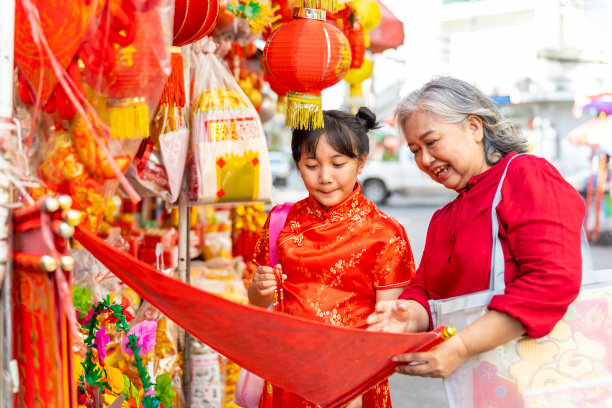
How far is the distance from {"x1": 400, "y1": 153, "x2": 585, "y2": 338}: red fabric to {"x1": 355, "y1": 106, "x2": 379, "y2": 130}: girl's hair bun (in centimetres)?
63

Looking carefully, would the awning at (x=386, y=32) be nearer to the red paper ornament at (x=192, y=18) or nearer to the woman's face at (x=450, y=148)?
the red paper ornament at (x=192, y=18)

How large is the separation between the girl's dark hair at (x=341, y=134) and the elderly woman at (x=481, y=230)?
0.32 meters

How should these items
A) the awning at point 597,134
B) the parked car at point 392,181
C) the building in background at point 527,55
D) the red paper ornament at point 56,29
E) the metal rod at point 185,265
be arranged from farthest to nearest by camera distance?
the building in background at point 527,55 < the parked car at point 392,181 < the awning at point 597,134 < the metal rod at point 185,265 < the red paper ornament at point 56,29

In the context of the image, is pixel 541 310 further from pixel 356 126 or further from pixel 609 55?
pixel 609 55

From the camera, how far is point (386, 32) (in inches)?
174

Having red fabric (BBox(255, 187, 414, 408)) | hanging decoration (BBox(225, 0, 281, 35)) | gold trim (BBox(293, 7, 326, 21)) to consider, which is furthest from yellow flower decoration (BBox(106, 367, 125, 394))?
hanging decoration (BBox(225, 0, 281, 35))

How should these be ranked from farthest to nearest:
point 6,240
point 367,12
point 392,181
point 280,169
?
point 280,169, point 392,181, point 367,12, point 6,240

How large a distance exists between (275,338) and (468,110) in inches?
31.9

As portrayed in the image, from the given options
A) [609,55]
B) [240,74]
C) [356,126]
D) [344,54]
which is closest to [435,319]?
[356,126]

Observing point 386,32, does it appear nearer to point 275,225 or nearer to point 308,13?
point 308,13

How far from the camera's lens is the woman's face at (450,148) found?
5.59ft

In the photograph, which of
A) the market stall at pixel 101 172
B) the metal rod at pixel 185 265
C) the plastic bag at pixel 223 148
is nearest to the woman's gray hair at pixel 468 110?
the market stall at pixel 101 172

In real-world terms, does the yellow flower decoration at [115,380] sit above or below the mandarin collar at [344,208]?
below

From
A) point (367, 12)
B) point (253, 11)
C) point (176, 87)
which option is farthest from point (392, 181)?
point (176, 87)
